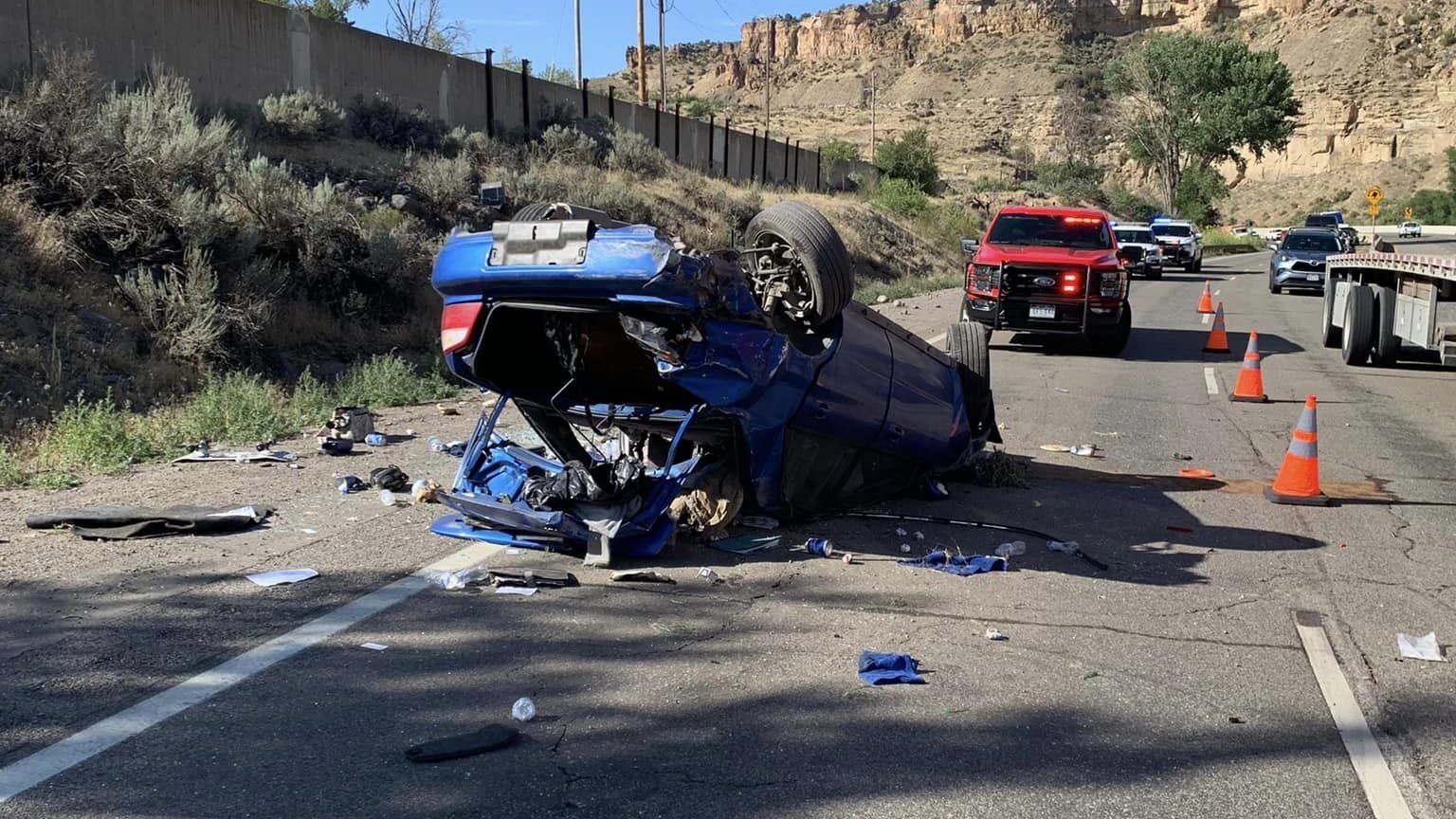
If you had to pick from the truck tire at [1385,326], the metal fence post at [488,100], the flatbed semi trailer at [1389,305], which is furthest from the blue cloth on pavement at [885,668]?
the metal fence post at [488,100]

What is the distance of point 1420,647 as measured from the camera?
5.66 meters

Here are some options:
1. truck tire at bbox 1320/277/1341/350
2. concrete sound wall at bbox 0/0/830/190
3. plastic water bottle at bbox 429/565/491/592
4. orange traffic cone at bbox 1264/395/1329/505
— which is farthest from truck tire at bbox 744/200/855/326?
truck tire at bbox 1320/277/1341/350

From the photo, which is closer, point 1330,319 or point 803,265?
point 803,265

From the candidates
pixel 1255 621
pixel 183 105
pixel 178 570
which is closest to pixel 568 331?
pixel 178 570

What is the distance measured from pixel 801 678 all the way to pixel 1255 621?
2.46m

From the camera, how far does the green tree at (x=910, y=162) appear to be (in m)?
64.2

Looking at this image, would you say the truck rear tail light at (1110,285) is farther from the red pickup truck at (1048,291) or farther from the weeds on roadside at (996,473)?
the weeds on roadside at (996,473)

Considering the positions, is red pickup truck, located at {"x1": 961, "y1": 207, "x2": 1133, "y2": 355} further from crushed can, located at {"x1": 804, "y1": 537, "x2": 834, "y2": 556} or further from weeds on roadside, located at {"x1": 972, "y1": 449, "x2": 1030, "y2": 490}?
crushed can, located at {"x1": 804, "y1": 537, "x2": 834, "y2": 556}

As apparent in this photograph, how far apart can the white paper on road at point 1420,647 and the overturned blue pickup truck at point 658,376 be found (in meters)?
2.96

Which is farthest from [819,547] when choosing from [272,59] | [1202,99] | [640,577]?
[1202,99]

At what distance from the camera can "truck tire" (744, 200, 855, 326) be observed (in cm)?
666

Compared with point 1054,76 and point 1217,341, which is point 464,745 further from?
point 1054,76

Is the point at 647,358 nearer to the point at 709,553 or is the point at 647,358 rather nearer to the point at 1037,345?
the point at 709,553

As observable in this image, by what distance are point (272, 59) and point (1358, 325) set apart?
59.1 feet
